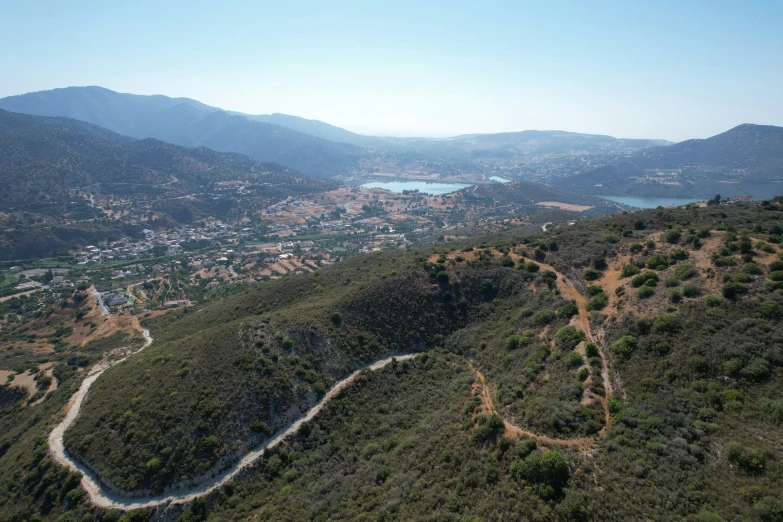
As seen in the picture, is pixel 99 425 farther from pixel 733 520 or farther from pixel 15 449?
pixel 733 520

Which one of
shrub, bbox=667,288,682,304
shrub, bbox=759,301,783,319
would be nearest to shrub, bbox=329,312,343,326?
shrub, bbox=667,288,682,304

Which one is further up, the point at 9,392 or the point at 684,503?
the point at 684,503

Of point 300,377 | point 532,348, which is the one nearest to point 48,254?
point 300,377

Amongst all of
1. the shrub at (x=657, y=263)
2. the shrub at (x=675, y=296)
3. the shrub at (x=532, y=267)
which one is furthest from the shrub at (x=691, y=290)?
the shrub at (x=532, y=267)

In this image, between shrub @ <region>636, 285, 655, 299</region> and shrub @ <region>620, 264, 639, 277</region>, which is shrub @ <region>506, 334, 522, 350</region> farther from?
shrub @ <region>620, 264, 639, 277</region>

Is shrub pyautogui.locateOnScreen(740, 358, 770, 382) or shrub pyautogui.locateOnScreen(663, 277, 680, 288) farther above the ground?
shrub pyautogui.locateOnScreen(663, 277, 680, 288)

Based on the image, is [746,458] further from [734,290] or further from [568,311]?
[568,311]

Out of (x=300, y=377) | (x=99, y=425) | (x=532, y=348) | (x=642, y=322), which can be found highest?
(x=642, y=322)
